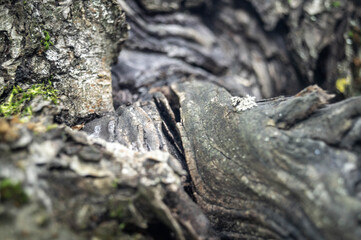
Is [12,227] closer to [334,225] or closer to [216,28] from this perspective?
[334,225]

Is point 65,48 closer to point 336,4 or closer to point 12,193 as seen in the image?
point 12,193

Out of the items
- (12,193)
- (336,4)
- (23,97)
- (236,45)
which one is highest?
(336,4)

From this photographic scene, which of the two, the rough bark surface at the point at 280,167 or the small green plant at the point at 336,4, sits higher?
the small green plant at the point at 336,4

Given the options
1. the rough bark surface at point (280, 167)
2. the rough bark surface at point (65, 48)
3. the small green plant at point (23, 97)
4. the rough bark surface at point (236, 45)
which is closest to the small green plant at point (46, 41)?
the rough bark surface at point (65, 48)

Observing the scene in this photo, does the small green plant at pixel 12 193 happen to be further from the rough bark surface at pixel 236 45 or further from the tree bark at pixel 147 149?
the rough bark surface at pixel 236 45

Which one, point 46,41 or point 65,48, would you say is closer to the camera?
point 46,41

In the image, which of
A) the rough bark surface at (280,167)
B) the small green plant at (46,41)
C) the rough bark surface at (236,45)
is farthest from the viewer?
the rough bark surface at (236,45)

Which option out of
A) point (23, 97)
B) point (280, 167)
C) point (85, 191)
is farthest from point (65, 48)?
point (280, 167)
